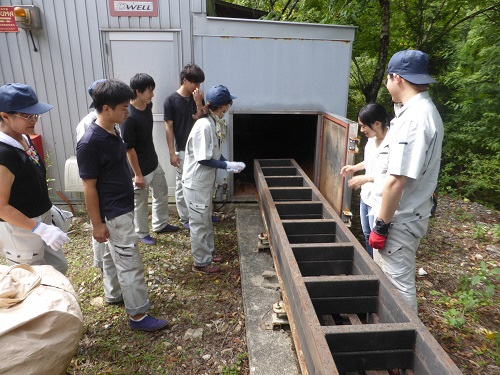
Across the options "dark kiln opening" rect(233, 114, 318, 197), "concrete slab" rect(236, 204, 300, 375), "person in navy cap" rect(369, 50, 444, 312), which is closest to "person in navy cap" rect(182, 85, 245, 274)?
"concrete slab" rect(236, 204, 300, 375)

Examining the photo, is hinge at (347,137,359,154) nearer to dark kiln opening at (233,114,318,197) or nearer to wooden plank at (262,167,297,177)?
wooden plank at (262,167,297,177)

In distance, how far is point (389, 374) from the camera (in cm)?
212

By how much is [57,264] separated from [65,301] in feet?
2.77

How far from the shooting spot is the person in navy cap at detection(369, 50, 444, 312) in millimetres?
2441

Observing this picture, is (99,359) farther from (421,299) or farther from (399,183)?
(421,299)

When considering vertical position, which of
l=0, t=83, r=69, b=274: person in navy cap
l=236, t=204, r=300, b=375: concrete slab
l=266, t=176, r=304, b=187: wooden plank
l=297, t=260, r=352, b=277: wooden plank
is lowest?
l=236, t=204, r=300, b=375: concrete slab

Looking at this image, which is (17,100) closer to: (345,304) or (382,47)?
(345,304)

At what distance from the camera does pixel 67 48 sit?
199 inches

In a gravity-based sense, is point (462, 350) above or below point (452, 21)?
below

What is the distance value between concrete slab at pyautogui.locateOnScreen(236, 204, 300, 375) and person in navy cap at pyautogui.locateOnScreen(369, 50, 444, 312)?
104 centimetres

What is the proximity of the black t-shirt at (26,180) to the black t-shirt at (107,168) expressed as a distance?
33cm

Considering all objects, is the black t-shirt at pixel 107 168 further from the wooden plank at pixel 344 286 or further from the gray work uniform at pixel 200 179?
the wooden plank at pixel 344 286

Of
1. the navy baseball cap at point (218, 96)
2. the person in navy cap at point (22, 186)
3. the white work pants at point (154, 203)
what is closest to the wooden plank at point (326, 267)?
the navy baseball cap at point (218, 96)

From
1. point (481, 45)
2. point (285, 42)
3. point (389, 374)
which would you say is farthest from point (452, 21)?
point (389, 374)
